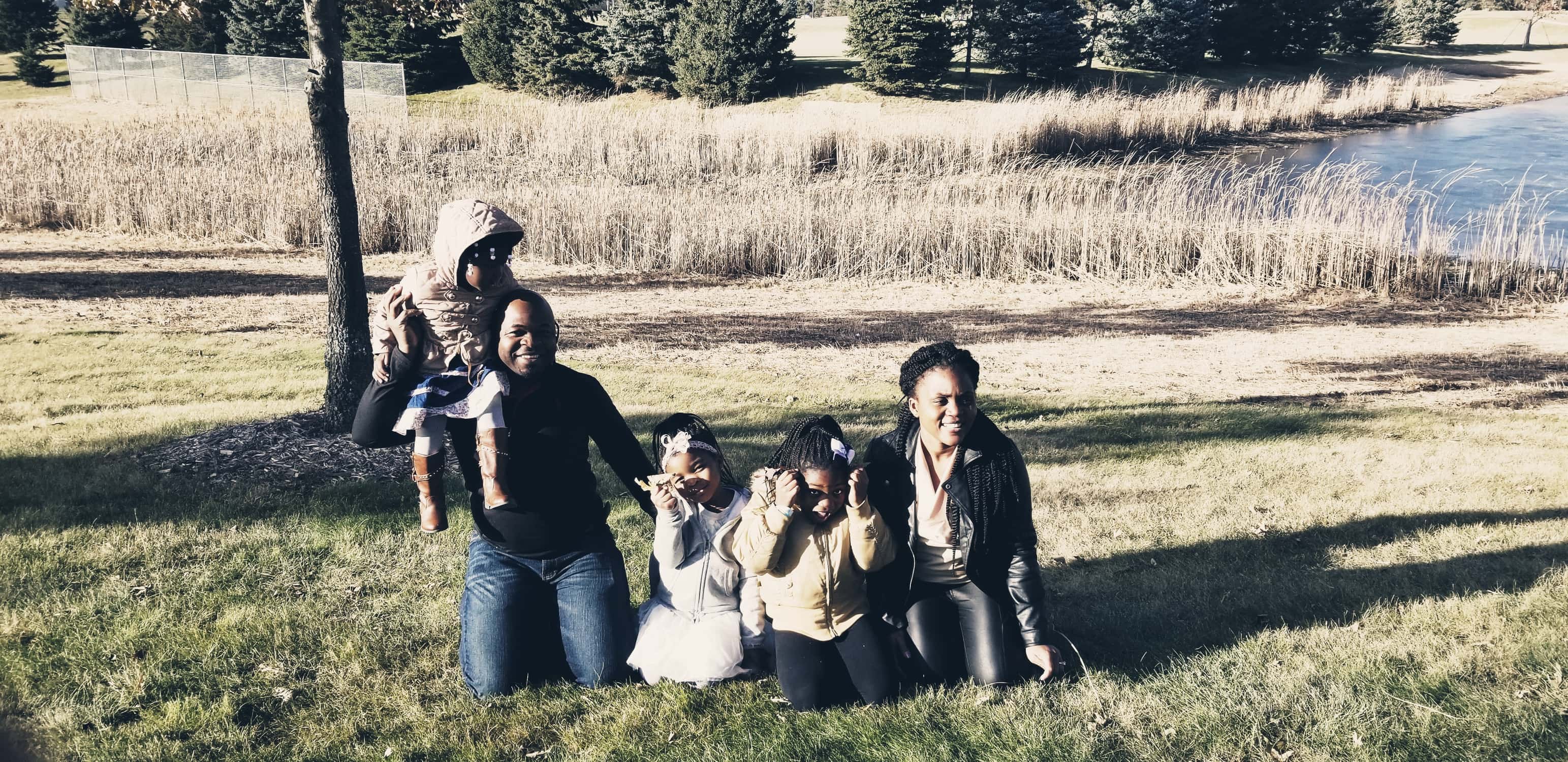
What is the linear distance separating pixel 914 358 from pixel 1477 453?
5.19 m

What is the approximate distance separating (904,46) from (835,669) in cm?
3124

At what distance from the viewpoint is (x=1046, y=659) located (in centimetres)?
386

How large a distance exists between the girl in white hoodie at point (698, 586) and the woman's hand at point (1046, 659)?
0.98 metres

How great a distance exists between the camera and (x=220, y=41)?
138ft

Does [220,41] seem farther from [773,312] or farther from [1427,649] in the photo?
[1427,649]

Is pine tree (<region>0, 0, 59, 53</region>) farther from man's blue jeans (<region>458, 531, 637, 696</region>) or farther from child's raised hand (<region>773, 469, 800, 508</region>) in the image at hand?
child's raised hand (<region>773, 469, 800, 508</region>)

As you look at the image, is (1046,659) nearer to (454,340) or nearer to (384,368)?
(454,340)

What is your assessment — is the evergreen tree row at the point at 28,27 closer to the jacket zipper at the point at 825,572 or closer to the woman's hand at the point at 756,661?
the woman's hand at the point at 756,661

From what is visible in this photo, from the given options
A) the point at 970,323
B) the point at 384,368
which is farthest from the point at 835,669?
the point at 970,323

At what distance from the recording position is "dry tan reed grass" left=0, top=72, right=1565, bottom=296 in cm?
1433

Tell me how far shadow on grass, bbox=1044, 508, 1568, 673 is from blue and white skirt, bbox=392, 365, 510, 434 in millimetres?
2429

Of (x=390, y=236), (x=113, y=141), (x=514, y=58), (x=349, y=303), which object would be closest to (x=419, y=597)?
(x=349, y=303)

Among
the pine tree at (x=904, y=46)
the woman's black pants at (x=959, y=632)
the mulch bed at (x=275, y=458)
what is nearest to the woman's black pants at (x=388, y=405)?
the woman's black pants at (x=959, y=632)

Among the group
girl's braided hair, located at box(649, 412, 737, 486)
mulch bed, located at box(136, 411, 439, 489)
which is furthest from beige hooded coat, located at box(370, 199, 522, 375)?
mulch bed, located at box(136, 411, 439, 489)
